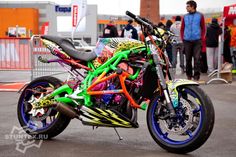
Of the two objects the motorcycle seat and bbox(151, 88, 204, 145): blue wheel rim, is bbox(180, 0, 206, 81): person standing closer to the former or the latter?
the motorcycle seat

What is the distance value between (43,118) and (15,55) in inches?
406

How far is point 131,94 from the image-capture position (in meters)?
5.01

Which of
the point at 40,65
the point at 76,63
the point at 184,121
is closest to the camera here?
the point at 184,121

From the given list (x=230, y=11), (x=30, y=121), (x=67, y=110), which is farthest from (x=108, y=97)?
(x=230, y=11)

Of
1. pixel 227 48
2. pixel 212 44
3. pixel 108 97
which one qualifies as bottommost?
pixel 108 97

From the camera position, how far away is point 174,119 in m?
4.77

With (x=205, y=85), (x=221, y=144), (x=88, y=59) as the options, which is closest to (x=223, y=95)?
(x=205, y=85)

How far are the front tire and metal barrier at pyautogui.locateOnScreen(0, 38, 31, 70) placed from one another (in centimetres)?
1068

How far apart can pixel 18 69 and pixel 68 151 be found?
1072cm

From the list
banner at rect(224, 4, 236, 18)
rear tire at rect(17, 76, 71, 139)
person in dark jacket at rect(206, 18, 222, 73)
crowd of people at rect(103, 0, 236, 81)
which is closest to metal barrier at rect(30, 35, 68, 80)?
crowd of people at rect(103, 0, 236, 81)

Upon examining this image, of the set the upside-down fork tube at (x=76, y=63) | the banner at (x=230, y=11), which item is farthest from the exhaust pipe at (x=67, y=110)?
the banner at (x=230, y=11)

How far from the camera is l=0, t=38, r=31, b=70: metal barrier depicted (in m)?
15.2

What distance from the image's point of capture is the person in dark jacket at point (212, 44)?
562 inches

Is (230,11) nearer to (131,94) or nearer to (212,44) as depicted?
(212,44)
